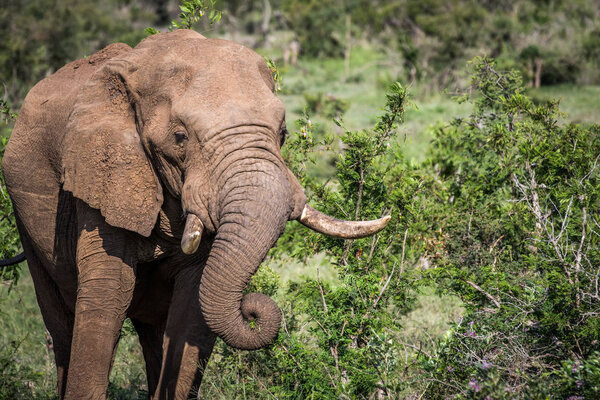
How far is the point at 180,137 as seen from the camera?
376 cm

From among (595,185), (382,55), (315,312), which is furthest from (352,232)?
(382,55)

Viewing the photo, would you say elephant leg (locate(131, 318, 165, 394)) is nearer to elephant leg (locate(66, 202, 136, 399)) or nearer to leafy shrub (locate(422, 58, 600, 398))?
elephant leg (locate(66, 202, 136, 399))

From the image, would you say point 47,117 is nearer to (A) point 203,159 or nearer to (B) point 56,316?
(B) point 56,316

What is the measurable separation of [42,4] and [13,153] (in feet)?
68.8

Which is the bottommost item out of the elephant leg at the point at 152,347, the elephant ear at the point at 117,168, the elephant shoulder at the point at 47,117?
the elephant leg at the point at 152,347

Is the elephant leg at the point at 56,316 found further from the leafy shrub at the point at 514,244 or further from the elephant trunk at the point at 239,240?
the leafy shrub at the point at 514,244

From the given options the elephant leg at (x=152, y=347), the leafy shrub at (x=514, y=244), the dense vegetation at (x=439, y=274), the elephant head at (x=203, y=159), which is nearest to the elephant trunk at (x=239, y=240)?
the elephant head at (x=203, y=159)

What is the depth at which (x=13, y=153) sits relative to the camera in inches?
195

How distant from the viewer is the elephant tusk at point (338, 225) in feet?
13.0

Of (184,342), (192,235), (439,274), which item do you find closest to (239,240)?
(192,235)

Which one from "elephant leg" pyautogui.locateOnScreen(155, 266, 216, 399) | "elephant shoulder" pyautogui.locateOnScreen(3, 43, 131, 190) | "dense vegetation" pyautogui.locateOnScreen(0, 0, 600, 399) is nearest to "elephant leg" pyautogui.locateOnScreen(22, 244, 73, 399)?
"dense vegetation" pyautogui.locateOnScreen(0, 0, 600, 399)

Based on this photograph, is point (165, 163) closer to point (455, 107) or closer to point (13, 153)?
point (13, 153)

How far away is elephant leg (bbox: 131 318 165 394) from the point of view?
17.5 feet

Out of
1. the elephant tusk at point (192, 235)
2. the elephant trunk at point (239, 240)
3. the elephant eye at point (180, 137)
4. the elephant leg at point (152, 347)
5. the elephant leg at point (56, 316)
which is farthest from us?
the elephant leg at point (152, 347)
